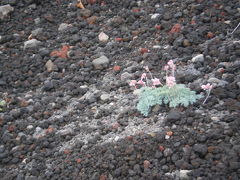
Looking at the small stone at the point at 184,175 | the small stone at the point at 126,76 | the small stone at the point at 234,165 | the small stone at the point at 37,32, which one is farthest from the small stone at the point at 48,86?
the small stone at the point at 234,165

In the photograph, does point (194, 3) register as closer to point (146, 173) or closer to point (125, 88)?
point (125, 88)

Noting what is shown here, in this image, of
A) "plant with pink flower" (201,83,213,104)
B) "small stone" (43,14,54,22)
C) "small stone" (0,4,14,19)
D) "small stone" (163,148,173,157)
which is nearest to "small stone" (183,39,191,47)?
"plant with pink flower" (201,83,213,104)

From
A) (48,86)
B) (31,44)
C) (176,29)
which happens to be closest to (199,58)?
(176,29)

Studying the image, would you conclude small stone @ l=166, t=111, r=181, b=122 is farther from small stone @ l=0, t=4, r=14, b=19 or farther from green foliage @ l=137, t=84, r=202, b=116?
small stone @ l=0, t=4, r=14, b=19

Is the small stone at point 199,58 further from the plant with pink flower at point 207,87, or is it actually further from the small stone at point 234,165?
the small stone at point 234,165

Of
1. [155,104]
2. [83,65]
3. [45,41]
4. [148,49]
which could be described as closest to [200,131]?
[155,104]

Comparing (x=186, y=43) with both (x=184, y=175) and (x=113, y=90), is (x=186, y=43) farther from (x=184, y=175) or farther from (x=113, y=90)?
(x=184, y=175)
